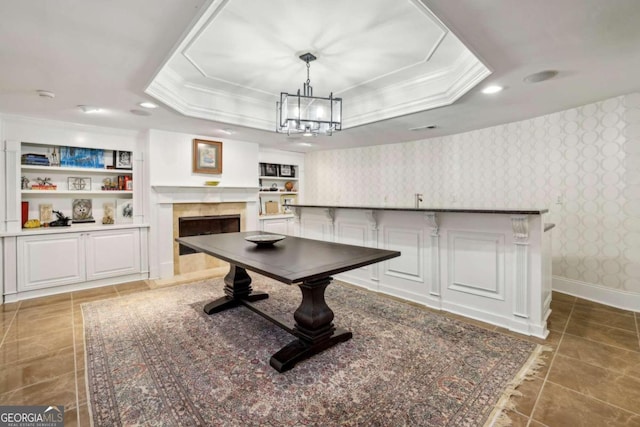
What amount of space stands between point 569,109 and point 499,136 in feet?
2.65

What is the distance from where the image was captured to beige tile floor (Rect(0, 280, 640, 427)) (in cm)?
167

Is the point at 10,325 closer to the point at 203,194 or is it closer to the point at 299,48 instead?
the point at 203,194

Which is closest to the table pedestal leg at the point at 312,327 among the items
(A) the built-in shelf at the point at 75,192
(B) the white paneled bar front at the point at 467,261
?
(B) the white paneled bar front at the point at 467,261

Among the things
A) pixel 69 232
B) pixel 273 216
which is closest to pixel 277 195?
pixel 273 216

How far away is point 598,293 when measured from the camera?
3420 millimetres

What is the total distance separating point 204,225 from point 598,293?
5523 mm

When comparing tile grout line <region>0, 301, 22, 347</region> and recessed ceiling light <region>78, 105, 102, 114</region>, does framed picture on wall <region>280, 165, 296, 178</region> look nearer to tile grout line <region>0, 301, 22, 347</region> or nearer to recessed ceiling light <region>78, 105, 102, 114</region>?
recessed ceiling light <region>78, 105, 102, 114</region>

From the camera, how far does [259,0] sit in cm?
203

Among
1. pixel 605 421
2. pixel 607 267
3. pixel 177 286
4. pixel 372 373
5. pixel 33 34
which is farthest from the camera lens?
pixel 177 286

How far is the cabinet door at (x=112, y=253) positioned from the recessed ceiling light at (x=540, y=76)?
5.09 meters

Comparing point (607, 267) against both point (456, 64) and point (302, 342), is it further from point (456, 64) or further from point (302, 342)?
point (302, 342)

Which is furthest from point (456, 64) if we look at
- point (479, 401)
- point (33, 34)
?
point (33, 34)

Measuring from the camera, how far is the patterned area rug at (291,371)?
5.41 feet

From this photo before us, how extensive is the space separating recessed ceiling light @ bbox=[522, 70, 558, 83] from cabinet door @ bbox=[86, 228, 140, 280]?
5090 millimetres
